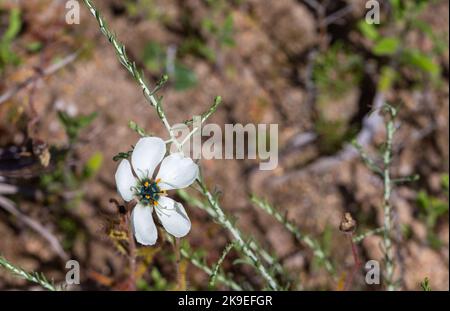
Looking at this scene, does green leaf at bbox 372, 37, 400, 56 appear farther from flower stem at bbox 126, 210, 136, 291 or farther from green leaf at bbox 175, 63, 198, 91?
flower stem at bbox 126, 210, 136, 291

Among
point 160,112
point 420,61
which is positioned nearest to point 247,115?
point 420,61

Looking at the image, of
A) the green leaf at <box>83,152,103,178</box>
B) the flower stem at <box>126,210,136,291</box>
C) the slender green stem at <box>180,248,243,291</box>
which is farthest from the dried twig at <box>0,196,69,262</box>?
the slender green stem at <box>180,248,243,291</box>

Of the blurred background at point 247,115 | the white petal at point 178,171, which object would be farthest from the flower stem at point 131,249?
the blurred background at point 247,115

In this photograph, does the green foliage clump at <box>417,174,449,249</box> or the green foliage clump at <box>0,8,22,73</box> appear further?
the green foliage clump at <box>0,8,22,73</box>

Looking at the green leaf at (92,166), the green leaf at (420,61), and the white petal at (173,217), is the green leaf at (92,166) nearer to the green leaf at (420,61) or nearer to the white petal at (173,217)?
the white petal at (173,217)

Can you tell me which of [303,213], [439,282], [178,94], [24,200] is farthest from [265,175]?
[24,200]

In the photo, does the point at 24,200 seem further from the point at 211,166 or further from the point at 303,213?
the point at 303,213
